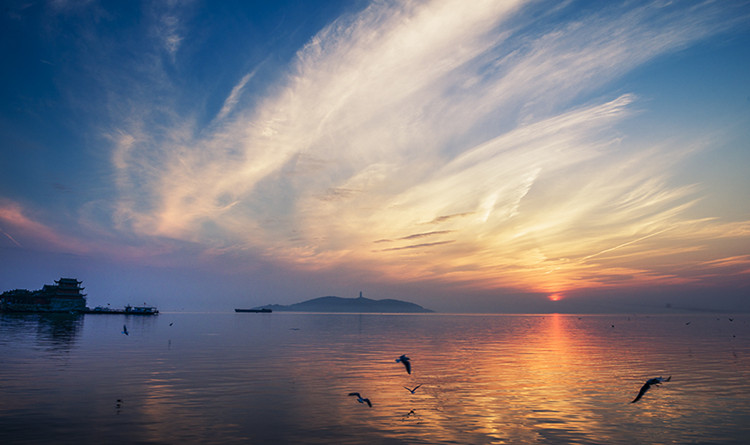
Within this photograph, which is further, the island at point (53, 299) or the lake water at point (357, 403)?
the island at point (53, 299)

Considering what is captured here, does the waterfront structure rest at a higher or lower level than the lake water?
higher

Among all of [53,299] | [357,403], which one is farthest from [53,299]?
[357,403]

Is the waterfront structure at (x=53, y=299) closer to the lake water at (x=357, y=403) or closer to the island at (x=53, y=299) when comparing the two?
the island at (x=53, y=299)

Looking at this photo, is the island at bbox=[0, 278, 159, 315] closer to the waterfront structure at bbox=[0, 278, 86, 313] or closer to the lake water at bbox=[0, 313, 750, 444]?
the waterfront structure at bbox=[0, 278, 86, 313]

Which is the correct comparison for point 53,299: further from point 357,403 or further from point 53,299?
point 357,403

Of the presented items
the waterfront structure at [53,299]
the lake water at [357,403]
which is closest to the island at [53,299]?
the waterfront structure at [53,299]

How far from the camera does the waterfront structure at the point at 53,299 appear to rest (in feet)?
626

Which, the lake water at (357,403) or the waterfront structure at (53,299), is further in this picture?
the waterfront structure at (53,299)

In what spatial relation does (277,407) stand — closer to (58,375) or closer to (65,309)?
Result: (58,375)

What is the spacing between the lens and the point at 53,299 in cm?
19100

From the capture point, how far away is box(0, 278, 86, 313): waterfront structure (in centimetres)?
19088

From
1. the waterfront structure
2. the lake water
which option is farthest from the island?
the lake water

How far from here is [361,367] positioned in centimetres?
4225

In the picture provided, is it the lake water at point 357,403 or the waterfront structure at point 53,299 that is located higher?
the waterfront structure at point 53,299
